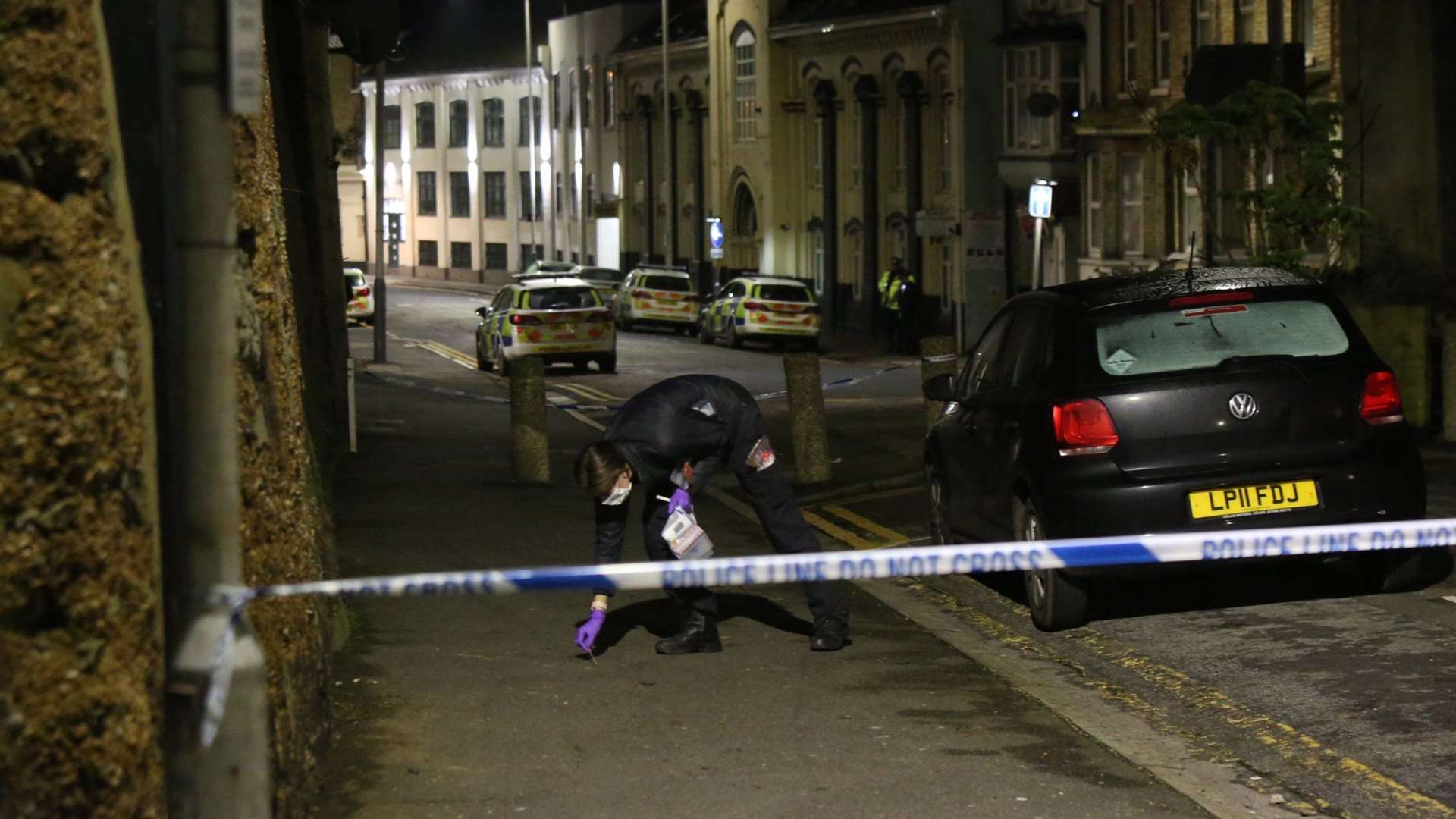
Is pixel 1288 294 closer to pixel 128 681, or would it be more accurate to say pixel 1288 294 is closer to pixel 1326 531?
pixel 1326 531

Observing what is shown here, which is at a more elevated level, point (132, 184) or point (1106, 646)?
point (132, 184)

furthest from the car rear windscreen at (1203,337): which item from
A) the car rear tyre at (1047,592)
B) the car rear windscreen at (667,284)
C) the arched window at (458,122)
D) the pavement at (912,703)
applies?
the arched window at (458,122)

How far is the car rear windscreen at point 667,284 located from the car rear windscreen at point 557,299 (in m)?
16.1

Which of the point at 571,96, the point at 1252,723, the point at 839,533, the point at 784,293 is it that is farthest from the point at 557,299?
the point at 571,96

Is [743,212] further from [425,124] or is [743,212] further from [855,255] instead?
[425,124]

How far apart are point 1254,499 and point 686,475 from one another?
252 centimetres

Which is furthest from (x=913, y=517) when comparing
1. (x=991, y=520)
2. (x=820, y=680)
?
(x=820, y=680)

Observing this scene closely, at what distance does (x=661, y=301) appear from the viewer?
54656 mm

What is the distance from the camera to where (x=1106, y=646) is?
32.7 feet

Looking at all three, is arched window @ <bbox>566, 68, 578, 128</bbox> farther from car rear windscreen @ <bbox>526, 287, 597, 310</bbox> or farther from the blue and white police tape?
the blue and white police tape

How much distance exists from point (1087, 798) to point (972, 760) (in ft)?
1.98

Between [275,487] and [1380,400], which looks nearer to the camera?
[275,487]

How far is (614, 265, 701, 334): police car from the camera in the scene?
54594mm

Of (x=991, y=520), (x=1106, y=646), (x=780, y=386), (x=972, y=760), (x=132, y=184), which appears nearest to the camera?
(x=132, y=184)
